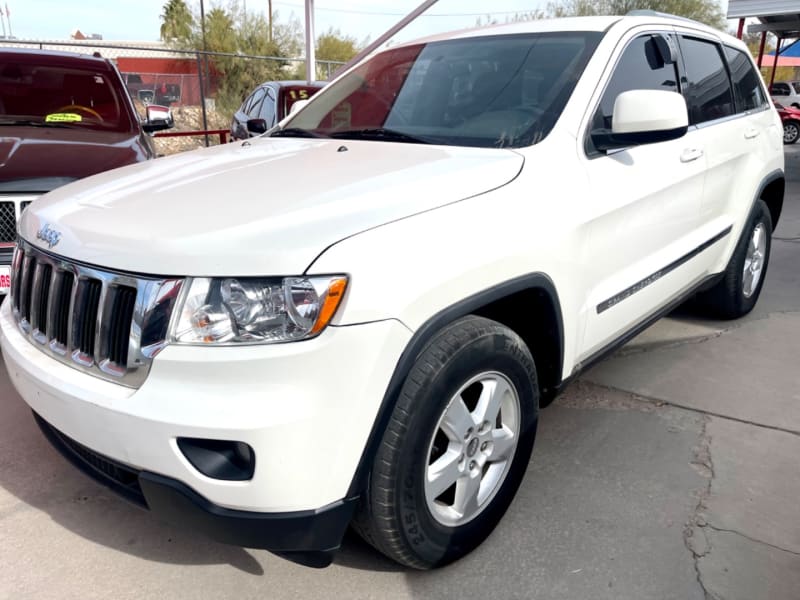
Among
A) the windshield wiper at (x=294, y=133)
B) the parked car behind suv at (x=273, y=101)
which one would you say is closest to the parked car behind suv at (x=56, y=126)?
the windshield wiper at (x=294, y=133)

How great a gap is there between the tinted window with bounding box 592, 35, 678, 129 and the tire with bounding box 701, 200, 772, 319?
1400mm

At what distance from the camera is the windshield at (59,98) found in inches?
203

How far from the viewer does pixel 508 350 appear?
2.29 meters

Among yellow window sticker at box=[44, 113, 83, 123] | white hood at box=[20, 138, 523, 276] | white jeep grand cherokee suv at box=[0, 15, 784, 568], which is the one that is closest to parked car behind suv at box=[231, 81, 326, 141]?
yellow window sticker at box=[44, 113, 83, 123]

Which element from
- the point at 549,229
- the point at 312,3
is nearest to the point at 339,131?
the point at 549,229

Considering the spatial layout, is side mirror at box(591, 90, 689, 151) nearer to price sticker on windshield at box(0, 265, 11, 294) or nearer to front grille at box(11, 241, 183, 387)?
front grille at box(11, 241, 183, 387)

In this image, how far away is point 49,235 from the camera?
7.41 ft

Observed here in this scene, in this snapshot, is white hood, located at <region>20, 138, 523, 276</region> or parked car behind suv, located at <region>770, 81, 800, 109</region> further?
parked car behind suv, located at <region>770, 81, 800, 109</region>

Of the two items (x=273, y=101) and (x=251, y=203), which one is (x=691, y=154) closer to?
(x=251, y=203)

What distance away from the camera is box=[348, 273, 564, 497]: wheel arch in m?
1.91

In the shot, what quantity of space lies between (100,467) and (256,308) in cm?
83

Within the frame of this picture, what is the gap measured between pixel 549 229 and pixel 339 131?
1303mm

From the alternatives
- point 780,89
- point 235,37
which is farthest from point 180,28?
point 780,89

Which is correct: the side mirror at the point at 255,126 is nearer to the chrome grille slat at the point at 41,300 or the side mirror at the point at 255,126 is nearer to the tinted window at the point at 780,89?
the chrome grille slat at the point at 41,300
